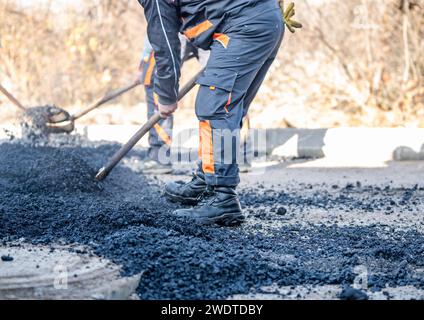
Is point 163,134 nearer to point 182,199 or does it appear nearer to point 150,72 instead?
point 150,72

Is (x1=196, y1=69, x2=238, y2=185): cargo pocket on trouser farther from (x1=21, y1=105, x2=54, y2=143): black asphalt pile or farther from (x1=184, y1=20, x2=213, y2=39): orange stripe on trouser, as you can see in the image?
(x1=21, y1=105, x2=54, y2=143): black asphalt pile

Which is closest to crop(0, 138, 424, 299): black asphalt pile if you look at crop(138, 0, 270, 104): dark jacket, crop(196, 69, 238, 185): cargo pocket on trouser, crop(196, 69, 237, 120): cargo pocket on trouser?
crop(196, 69, 238, 185): cargo pocket on trouser

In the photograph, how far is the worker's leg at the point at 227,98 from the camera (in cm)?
386

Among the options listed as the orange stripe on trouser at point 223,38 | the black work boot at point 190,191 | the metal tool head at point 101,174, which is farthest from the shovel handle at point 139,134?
the orange stripe on trouser at point 223,38

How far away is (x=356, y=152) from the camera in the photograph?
23.3ft

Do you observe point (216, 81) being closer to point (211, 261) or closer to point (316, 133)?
point (211, 261)

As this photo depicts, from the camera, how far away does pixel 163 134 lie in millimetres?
6180

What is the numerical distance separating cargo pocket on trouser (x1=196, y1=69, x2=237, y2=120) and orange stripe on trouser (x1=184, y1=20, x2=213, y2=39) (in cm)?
25

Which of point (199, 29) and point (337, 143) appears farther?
point (337, 143)

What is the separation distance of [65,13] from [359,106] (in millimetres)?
4407

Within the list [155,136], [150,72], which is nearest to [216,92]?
[150,72]

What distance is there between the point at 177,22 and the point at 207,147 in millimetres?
725

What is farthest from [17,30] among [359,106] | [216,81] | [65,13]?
[216,81]
